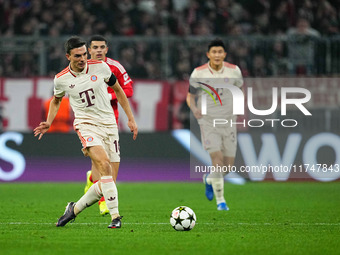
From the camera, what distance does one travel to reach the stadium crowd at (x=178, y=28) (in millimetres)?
18578

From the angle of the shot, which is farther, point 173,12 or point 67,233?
point 173,12

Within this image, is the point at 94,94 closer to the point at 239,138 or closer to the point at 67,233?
the point at 67,233

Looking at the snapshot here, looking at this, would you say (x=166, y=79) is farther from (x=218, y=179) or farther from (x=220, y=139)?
(x=218, y=179)

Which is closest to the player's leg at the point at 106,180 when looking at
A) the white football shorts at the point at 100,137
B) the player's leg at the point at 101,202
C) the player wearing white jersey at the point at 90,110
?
the player wearing white jersey at the point at 90,110

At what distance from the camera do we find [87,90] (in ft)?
30.4

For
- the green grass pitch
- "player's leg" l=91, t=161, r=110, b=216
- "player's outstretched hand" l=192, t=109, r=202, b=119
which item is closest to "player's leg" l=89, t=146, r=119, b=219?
the green grass pitch

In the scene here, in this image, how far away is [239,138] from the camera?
17.7 metres

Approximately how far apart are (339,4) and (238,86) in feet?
30.0

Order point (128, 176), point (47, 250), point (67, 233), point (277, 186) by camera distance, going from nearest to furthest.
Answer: point (47, 250) < point (67, 233) < point (277, 186) < point (128, 176)

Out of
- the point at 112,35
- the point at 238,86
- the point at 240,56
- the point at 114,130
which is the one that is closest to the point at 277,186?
the point at 240,56

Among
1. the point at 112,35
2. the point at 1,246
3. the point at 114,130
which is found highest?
the point at 112,35

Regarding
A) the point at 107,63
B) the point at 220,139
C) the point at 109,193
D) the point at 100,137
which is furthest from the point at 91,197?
the point at 220,139

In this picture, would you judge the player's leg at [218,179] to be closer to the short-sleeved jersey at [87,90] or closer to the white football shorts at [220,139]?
the white football shorts at [220,139]

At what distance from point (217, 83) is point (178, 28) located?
8.13 m
